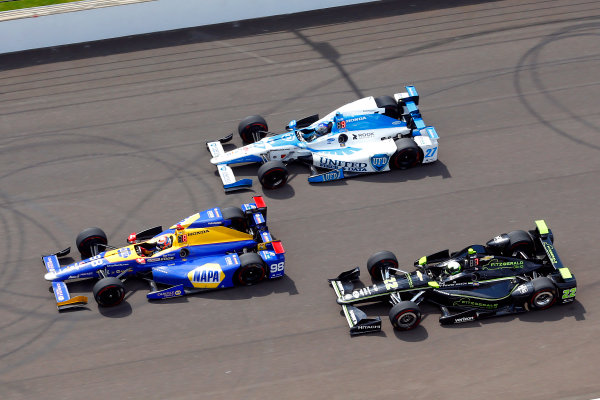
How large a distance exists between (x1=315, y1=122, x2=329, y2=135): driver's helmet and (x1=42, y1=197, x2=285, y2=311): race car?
376 cm

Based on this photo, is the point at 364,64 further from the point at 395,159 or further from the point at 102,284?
the point at 102,284

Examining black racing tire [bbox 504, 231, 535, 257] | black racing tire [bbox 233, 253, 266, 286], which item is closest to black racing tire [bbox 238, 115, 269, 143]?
black racing tire [bbox 233, 253, 266, 286]

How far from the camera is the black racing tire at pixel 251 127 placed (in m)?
19.7

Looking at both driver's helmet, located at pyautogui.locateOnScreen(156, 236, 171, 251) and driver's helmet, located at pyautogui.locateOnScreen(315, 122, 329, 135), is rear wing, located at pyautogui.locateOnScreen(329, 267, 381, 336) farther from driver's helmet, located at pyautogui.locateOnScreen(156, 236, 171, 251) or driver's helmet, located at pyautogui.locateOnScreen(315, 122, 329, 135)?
driver's helmet, located at pyautogui.locateOnScreen(315, 122, 329, 135)

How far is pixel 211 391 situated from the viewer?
13.6 metres

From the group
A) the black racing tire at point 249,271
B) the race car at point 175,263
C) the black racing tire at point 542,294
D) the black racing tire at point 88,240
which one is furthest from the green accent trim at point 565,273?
the black racing tire at point 88,240

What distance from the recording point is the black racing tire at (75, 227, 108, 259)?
53.1 feet

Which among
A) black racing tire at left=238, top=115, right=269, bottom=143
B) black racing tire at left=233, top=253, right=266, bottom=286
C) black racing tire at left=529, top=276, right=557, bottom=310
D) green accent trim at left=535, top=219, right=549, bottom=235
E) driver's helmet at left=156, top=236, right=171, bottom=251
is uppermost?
black racing tire at left=238, top=115, right=269, bottom=143

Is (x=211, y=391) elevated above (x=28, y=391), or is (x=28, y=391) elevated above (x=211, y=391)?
(x=28, y=391)

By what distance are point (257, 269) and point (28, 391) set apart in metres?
4.71

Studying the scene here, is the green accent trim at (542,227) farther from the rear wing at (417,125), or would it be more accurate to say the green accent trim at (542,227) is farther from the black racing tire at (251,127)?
the black racing tire at (251,127)

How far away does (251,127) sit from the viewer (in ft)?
64.8

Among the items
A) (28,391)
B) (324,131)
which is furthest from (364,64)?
(28,391)

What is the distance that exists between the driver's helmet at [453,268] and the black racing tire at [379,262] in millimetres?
1083
